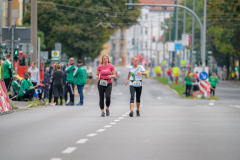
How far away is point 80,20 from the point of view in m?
64.7

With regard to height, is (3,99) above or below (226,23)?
below

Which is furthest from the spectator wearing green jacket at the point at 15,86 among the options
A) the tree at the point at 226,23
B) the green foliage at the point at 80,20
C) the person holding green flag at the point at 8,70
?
the green foliage at the point at 80,20

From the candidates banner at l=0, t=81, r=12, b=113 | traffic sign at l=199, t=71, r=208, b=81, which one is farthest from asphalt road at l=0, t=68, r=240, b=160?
traffic sign at l=199, t=71, r=208, b=81

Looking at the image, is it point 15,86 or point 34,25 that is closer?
point 15,86

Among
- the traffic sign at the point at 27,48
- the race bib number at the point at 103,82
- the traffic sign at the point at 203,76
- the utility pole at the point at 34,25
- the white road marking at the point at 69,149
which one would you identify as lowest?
the white road marking at the point at 69,149

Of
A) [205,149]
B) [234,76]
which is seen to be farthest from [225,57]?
[205,149]

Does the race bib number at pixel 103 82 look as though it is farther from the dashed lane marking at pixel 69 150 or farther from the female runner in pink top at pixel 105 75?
the dashed lane marking at pixel 69 150

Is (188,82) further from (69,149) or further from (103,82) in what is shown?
(69,149)

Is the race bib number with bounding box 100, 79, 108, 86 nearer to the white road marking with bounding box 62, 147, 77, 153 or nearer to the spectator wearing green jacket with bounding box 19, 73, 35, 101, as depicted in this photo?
the white road marking with bounding box 62, 147, 77, 153

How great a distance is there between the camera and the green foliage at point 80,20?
208ft

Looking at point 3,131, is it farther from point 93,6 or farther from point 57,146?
point 93,6

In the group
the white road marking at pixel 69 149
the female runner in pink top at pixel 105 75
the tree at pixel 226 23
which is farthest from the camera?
the tree at pixel 226 23

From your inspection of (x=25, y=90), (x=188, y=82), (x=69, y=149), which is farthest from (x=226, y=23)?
(x=69, y=149)

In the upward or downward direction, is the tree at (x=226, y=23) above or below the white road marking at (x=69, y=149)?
above
